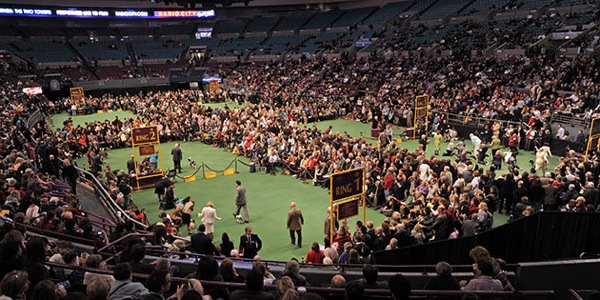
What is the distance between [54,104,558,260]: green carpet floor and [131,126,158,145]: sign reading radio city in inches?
89.0

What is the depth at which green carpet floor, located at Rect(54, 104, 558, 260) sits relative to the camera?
1402cm

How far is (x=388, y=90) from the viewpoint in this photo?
35.4 metres

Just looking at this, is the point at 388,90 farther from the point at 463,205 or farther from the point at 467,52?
the point at 463,205

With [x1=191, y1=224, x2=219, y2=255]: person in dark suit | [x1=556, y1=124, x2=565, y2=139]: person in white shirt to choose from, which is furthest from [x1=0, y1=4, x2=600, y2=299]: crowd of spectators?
[x1=191, y1=224, x2=219, y2=255]: person in dark suit

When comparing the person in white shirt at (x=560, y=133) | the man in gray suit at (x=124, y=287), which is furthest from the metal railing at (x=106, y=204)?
the person in white shirt at (x=560, y=133)

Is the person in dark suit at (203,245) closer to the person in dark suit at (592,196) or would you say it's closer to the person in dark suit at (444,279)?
the person in dark suit at (444,279)

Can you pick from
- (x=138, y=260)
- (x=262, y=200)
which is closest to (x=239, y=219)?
(x=262, y=200)

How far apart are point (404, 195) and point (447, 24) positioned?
35.7 metres

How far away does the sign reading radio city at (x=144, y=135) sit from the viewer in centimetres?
1831

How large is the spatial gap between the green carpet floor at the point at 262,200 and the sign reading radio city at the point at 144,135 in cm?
226

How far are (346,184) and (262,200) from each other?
6.46 m

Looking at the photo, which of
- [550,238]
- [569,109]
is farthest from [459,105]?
[550,238]

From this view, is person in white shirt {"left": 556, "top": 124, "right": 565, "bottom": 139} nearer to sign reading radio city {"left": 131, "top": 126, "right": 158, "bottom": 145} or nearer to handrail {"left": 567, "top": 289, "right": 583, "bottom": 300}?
handrail {"left": 567, "top": 289, "right": 583, "bottom": 300}

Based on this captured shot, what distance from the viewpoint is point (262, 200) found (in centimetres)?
1752
